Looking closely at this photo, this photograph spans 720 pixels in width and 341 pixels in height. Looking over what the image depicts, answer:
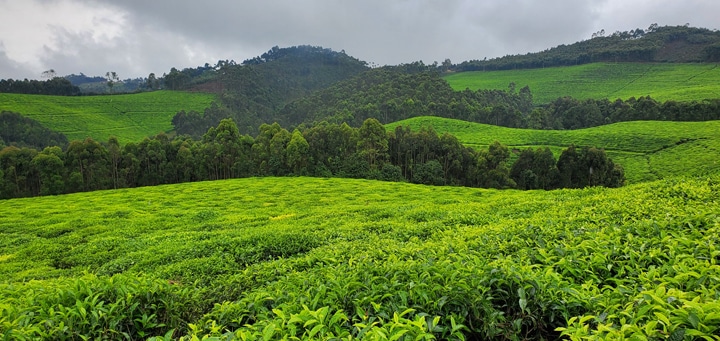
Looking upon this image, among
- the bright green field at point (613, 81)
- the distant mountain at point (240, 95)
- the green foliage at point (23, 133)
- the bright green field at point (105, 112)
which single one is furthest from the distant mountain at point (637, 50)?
the green foliage at point (23, 133)

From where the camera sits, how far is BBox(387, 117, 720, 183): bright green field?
55469mm

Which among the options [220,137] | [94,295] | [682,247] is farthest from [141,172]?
[682,247]

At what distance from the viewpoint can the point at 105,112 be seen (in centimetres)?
12200

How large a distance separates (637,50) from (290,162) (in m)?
167

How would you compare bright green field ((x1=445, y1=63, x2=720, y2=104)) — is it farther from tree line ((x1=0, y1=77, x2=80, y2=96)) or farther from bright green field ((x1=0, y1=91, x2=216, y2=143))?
tree line ((x1=0, y1=77, x2=80, y2=96))

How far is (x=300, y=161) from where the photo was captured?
57375 mm

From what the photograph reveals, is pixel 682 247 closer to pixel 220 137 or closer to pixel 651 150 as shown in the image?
pixel 220 137

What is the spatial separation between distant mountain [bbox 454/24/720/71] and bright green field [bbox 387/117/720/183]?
94.3m

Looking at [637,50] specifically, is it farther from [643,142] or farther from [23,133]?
[23,133]

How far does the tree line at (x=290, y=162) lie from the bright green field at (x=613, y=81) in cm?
6726

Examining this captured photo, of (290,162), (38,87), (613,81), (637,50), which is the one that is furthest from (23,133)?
(637,50)

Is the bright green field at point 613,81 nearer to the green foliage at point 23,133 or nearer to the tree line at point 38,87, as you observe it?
the green foliage at point 23,133

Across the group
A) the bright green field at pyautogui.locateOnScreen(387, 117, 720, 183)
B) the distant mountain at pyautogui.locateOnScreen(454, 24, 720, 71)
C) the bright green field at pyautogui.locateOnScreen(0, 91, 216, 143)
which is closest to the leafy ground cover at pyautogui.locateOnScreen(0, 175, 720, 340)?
the bright green field at pyautogui.locateOnScreen(387, 117, 720, 183)

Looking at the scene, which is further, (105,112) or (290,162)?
(105,112)
